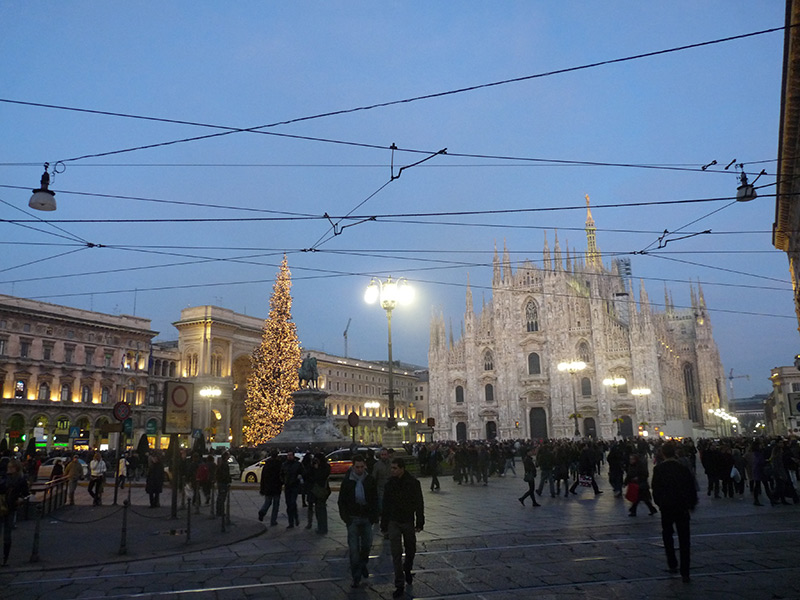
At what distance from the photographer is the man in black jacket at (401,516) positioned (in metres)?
5.80

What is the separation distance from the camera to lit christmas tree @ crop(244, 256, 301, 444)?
38.3 m

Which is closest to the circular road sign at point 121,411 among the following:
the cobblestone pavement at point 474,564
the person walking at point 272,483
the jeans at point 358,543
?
the cobblestone pavement at point 474,564

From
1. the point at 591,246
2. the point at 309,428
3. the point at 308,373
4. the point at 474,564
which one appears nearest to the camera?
the point at 474,564

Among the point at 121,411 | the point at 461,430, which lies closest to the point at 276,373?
the point at 121,411

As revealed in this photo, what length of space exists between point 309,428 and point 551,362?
118 ft

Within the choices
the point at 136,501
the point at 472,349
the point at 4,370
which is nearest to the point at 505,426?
the point at 472,349

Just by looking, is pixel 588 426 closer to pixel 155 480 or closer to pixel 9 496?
pixel 155 480

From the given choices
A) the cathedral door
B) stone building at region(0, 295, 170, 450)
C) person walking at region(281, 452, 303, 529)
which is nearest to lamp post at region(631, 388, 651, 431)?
the cathedral door

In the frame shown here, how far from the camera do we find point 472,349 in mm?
61156

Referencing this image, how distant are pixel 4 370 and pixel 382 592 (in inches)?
1767

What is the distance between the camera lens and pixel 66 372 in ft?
150

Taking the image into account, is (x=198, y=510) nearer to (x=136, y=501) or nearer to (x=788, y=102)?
(x=136, y=501)

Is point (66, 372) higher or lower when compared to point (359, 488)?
higher

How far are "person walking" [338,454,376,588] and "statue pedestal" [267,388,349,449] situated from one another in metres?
18.5
